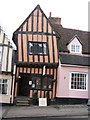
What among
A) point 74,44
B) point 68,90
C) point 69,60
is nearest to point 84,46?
point 74,44

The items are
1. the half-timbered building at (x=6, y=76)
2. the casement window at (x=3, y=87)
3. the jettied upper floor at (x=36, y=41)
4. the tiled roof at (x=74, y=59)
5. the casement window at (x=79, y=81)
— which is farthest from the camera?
the casement window at (x=79, y=81)

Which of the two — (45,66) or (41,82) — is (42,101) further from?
(45,66)

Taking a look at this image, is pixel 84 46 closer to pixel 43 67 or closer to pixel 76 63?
pixel 76 63

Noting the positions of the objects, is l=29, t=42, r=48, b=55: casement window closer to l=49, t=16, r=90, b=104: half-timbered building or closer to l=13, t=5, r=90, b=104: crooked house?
l=13, t=5, r=90, b=104: crooked house

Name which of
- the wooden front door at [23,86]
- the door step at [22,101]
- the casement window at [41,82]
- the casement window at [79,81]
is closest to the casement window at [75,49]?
the casement window at [79,81]

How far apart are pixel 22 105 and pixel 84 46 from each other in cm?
769

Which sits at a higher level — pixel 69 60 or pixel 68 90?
pixel 69 60

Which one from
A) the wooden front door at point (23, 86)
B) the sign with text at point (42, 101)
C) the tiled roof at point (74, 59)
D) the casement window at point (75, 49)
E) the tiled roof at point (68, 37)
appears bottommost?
the sign with text at point (42, 101)

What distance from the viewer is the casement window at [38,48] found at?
71.5 feet

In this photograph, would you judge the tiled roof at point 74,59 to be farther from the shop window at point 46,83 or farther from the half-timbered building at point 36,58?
the shop window at point 46,83

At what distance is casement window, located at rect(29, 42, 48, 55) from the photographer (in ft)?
71.5

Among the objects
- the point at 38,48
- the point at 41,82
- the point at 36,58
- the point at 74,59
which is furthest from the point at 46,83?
the point at 74,59

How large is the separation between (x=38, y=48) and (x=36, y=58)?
2.96 feet

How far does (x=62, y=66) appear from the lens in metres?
21.4
